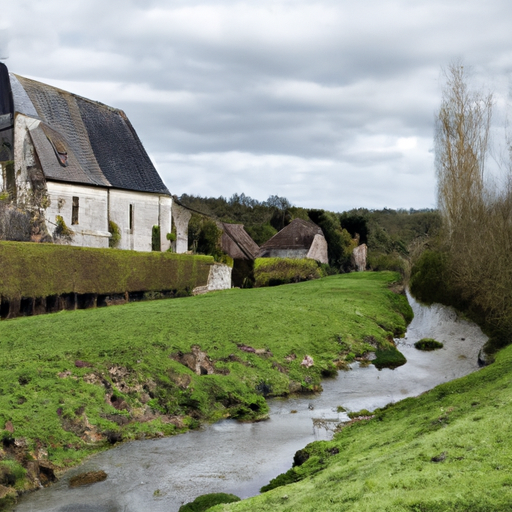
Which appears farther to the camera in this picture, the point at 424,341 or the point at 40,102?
the point at 40,102

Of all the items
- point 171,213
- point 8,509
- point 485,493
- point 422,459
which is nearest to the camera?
point 485,493

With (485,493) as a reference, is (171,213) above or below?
above

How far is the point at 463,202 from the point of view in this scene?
39.0m

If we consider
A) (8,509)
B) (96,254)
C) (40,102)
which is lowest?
(8,509)

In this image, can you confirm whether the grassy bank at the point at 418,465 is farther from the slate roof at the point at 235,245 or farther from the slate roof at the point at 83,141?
the slate roof at the point at 235,245

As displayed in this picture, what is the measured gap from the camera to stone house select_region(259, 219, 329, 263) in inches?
2820

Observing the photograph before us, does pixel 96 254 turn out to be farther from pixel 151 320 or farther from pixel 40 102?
pixel 40 102

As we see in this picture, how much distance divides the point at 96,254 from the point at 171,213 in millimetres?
18283

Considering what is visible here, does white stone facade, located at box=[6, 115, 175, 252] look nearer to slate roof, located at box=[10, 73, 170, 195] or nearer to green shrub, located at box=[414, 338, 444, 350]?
slate roof, located at box=[10, 73, 170, 195]

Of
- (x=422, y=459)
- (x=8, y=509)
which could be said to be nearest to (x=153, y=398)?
(x=8, y=509)

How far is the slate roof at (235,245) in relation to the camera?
6507cm

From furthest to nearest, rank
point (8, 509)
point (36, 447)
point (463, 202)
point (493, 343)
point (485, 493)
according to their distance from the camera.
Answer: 1. point (463, 202)
2. point (493, 343)
3. point (36, 447)
4. point (8, 509)
5. point (485, 493)

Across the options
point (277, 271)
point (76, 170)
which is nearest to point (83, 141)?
point (76, 170)

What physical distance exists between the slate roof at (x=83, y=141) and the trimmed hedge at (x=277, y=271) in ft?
42.6
